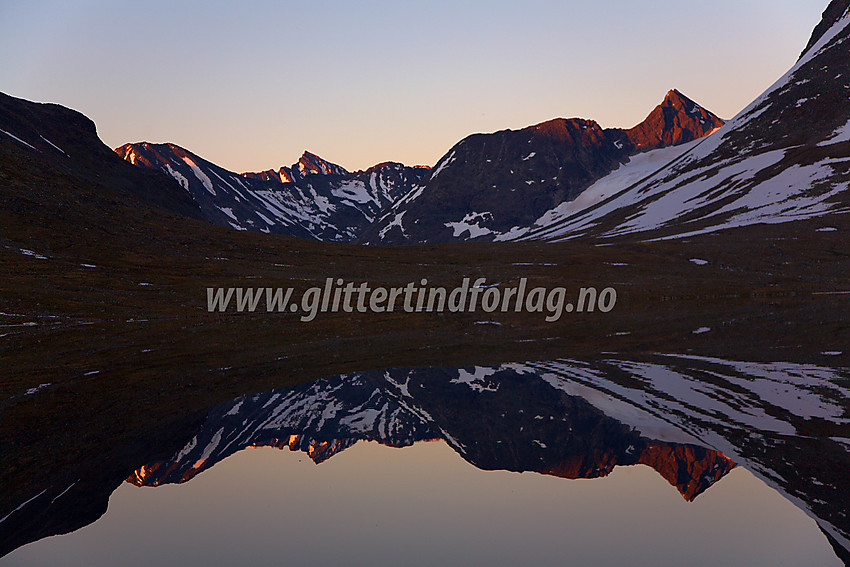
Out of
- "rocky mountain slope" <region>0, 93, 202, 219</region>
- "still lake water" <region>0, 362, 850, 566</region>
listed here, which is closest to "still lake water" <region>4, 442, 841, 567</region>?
"still lake water" <region>0, 362, 850, 566</region>

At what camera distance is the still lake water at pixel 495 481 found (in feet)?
46.3

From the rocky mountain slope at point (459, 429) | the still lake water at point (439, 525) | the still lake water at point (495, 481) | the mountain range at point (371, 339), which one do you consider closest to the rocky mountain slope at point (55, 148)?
the mountain range at point (371, 339)

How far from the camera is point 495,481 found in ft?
60.4

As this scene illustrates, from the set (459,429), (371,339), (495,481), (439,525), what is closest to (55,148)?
(371,339)

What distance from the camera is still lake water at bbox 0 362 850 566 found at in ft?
46.3

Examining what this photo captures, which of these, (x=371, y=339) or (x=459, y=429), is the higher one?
(x=459, y=429)

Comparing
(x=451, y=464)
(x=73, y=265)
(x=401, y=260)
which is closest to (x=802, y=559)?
(x=451, y=464)

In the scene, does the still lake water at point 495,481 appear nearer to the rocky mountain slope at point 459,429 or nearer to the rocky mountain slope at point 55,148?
the rocky mountain slope at point 459,429

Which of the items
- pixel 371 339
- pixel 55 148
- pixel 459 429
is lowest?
pixel 371 339

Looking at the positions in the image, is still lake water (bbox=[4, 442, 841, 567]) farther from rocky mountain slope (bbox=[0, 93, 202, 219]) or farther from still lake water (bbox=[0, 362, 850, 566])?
rocky mountain slope (bbox=[0, 93, 202, 219])

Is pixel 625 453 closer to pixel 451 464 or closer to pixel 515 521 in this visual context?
pixel 451 464

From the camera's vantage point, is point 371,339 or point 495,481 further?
point 371,339

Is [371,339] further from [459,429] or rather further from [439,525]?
[439,525]

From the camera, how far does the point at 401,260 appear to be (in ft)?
440
